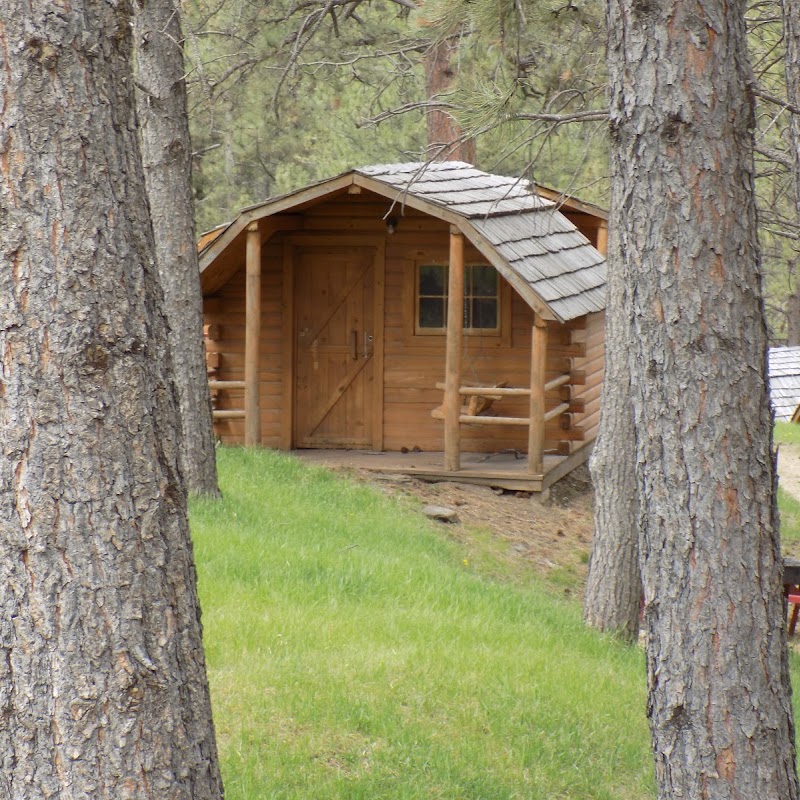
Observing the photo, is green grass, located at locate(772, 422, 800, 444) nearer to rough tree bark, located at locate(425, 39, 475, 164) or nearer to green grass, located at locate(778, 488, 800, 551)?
green grass, located at locate(778, 488, 800, 551)

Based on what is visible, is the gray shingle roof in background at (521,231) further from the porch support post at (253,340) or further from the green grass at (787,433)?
the green grass at (787,433)

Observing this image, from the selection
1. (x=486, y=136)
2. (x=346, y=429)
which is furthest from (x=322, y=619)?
(x=346, y=429)

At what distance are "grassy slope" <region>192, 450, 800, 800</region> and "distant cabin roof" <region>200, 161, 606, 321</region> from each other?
4040mm

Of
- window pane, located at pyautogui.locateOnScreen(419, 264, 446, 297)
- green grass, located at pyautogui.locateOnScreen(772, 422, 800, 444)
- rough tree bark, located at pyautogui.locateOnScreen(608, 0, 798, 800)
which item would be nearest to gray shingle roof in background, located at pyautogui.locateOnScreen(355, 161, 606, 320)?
window pane, located at pyautogui.locateOnScreen(419, 264, 446, 297)

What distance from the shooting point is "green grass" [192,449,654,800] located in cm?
503

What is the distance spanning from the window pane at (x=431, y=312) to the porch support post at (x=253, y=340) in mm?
2186

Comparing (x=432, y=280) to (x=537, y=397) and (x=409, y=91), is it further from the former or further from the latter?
(x=409, y=91)

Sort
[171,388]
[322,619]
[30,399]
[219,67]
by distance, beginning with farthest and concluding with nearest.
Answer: [219,67]
[322,619]
[171,388]
[30,399]

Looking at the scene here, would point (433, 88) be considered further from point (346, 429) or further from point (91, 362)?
point (91, 362)

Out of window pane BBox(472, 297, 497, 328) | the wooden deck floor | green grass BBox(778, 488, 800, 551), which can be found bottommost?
green grass BBox(778, 488, 800, 551)

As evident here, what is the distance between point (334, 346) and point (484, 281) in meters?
2.08

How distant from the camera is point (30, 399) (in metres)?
3.12

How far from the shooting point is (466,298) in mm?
14398

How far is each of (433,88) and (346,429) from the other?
17.1ft
